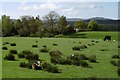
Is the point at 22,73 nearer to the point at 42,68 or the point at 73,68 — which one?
the point at 42,68

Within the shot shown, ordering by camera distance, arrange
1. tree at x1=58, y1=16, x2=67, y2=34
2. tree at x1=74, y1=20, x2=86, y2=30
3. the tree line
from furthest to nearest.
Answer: tree at x1=74, y1=20, x2=86, y2=30 < tree at x1=58, y1=16, x2=67, y2=34 < the tree line

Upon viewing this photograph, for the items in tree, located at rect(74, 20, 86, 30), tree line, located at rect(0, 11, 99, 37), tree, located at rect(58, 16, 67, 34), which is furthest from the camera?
tree, located at rect(74, 20, 86, 30)

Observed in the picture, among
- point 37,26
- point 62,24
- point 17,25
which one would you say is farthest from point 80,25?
point 17,25

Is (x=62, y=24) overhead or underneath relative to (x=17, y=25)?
overhead

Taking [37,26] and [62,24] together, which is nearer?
[37,26]

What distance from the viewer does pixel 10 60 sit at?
21297 millimetres

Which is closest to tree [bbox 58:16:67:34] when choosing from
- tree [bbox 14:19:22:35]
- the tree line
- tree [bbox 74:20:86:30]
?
the tree line

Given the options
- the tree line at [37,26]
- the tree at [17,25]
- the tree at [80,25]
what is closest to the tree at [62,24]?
the tree line at [37,26]

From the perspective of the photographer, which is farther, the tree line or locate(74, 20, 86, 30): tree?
locate(74, 20, 86, 30): tree

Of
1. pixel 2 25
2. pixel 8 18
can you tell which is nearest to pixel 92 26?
pixel 8 18

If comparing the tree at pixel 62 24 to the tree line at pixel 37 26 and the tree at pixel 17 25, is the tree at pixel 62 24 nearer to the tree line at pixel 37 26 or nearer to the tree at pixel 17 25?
the tree line at pixel 37 26

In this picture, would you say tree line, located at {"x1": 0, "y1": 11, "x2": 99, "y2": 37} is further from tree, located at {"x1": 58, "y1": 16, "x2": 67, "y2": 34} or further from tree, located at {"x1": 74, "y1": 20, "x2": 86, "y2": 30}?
tree, located at {"x1": 74, "y1": 20, "x2": 86, "y2": 30}

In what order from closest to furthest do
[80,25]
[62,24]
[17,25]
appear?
→ [17,25] → [62,24] → [80,25]

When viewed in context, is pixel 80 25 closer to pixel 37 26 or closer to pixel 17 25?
pixel 37 26
